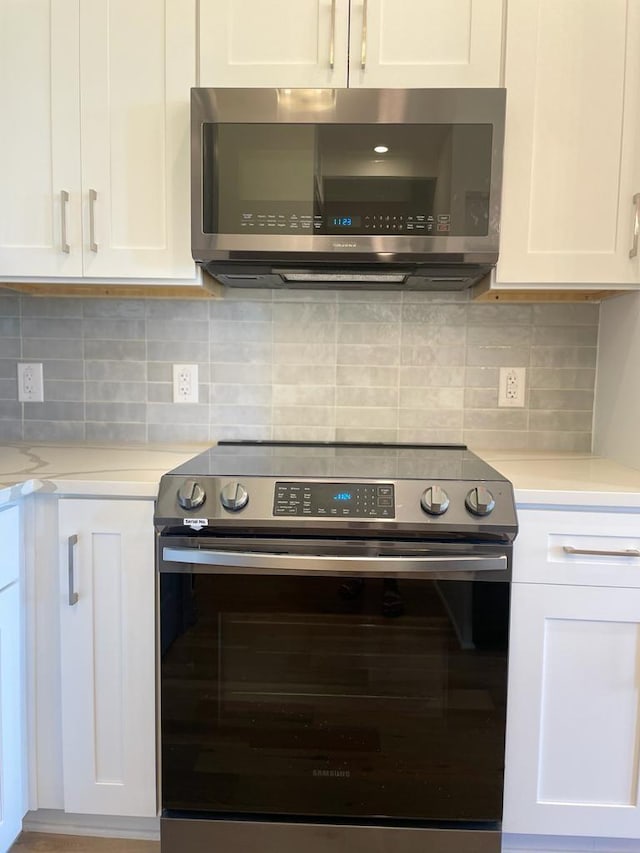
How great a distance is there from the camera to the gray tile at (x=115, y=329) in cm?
184

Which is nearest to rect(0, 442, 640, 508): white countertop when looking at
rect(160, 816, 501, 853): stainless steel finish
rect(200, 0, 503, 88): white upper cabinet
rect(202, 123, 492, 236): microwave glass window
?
rect(202, 123, 492, 236): microwave glass window

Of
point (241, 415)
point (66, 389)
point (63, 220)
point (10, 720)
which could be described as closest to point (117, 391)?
point (66, 389)

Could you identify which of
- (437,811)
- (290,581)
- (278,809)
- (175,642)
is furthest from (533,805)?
(175,642)

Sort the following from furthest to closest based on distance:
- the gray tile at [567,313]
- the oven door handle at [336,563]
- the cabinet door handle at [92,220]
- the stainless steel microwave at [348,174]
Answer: the gray tile at [567,313] → the cabinet door handle at [92,220] → the stainless steel microwave at [348,174] → the oven door handle at [336,563]

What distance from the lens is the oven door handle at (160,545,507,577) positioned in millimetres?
1203

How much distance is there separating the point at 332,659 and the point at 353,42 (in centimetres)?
150

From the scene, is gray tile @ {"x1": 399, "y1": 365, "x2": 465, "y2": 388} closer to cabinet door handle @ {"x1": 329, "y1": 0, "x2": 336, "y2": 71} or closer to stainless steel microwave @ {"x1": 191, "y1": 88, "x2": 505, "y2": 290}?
stainless steel microwave @ {"x1": 191, "y1": 88, "x2": 505, "y2": 290}

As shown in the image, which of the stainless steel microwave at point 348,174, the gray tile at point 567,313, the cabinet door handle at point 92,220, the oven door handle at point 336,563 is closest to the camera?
the oven door handle at point 336,563

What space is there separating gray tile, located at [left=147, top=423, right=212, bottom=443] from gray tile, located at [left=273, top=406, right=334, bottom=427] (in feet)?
0.77

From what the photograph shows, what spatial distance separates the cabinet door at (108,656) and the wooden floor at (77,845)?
0.38 feet

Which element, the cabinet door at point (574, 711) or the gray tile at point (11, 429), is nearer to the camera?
the cabinet door at point (574, 711)

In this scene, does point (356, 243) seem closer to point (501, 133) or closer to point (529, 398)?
point (501, 133)

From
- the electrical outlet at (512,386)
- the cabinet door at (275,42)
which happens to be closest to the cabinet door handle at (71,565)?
the cabinet door at (275,42)

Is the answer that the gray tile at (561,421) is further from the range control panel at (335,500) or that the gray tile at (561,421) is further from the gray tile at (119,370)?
the gray tile at (119,370)
